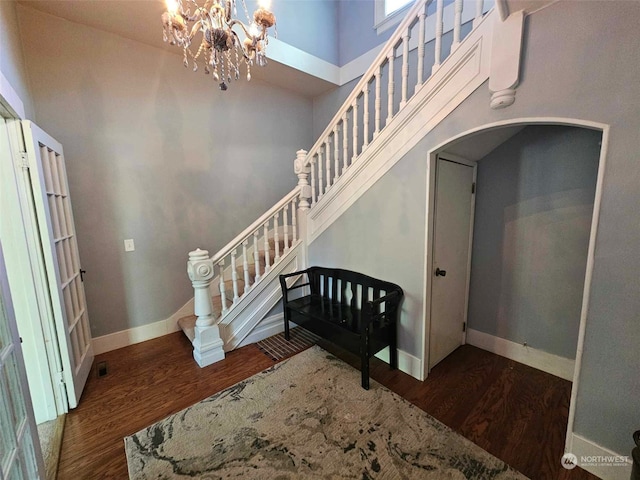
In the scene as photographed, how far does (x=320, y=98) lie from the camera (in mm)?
4031

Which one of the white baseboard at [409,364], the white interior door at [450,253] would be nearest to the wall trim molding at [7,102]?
the white interior door at [450,253]

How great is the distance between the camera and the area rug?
143cm

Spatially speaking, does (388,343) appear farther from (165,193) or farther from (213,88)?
(213,88)

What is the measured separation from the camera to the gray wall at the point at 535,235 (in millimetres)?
1967

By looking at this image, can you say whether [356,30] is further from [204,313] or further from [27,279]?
[27,279]

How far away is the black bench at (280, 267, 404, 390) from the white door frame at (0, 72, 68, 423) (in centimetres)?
172

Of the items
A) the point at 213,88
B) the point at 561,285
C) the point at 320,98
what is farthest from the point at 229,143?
the point at 561,285

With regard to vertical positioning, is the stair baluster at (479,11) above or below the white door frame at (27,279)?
above

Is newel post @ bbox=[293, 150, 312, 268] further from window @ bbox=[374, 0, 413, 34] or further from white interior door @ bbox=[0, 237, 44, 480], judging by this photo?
white interior door @ bbox=[0, 237, 44, 480]

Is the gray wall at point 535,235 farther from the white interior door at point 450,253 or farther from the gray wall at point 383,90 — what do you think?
the gray wall at point 383,90

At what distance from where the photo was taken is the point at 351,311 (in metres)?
2.48

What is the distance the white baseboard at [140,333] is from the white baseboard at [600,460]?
3.43m

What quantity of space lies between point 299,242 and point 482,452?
225 cm

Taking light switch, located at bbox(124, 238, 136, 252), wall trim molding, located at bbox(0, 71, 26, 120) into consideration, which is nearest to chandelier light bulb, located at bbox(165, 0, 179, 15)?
wall trim molding, located at bbox(0, 71, 26, 120)
